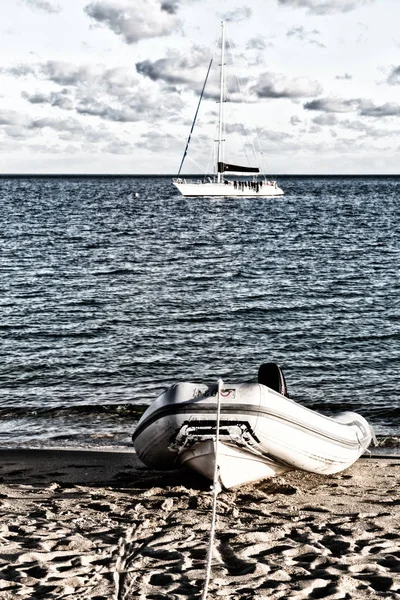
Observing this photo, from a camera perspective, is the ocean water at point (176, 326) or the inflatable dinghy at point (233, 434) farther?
the ocean water at point (176, 326)

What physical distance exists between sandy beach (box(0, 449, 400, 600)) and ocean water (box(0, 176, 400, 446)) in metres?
2.57

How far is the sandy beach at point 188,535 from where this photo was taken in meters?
5.41

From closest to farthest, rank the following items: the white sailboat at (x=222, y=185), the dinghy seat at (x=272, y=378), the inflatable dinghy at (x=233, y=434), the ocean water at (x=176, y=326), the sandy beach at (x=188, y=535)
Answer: the sandy beach at (x=188, y=535) < the inflatable dinghy at (x=233, y=434) < the dinghy seat at (x=272, y=378) < the ocean water at (x=176, y=326) < the white sailboat at (x=222, y=185)

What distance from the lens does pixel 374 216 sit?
60.4 meters

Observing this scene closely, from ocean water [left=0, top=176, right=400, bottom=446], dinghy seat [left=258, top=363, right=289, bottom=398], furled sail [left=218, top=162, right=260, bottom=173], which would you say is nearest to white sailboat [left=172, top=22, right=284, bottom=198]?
furled sail [left=218, top=162, right=260, bottom=173]

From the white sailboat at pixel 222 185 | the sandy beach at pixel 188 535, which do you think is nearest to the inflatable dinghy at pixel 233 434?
the sandy beach at pixel 188 535

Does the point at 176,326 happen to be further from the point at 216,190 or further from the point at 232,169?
the point at 216,190

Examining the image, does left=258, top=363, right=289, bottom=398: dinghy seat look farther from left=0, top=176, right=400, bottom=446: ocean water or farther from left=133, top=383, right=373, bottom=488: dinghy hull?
left=0, top=176, right=400, bottom=446: ocean water

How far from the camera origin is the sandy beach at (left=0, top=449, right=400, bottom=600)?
17.8ft

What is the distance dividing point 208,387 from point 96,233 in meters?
35.9

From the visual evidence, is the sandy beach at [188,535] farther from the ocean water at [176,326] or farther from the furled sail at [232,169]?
the furled sail at [232,169]

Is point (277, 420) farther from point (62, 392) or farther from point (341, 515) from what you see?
point (62, 392)

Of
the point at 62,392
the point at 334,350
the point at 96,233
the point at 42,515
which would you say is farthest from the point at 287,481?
the point at 96,233

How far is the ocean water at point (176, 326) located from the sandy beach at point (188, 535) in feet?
8.43
